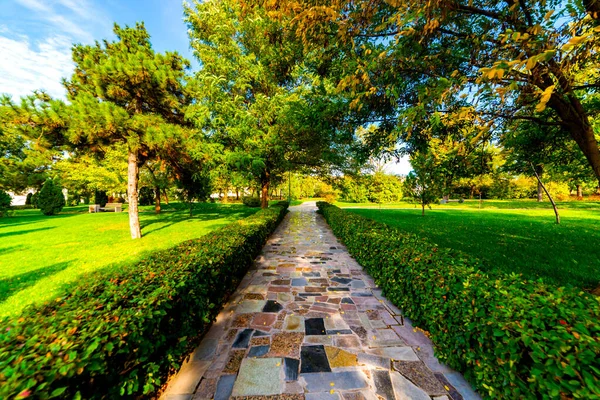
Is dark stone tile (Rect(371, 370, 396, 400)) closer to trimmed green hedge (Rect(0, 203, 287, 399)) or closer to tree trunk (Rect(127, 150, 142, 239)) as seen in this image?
trimmed green hedge (Rect(0, 203, 287, 399))

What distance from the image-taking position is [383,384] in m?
2.28

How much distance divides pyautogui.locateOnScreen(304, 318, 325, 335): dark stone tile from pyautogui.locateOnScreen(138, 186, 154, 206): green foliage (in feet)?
101

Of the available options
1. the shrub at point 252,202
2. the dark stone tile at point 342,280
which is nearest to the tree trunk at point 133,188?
the dark stone tile at point 342,280

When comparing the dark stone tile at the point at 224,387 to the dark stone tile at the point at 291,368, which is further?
the dark stone tile at the point at 291,368

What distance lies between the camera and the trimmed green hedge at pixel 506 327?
55.9 inches

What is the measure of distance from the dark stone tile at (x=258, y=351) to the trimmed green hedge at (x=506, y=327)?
217cm

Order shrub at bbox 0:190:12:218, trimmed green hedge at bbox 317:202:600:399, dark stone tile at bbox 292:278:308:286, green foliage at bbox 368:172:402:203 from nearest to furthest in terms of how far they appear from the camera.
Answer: trimmed green hedge at bbox 317:202:600:399, dark stone tile at bbox 292:278:308:286, shrub at bbox 0:190:12:218, green foliage at bbox 368:172:402:203

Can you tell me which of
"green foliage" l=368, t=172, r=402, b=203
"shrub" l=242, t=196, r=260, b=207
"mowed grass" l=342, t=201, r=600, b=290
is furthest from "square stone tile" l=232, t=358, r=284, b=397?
"shrub" l=242, t=196, r=260, b=207

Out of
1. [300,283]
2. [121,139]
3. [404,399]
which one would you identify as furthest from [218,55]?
[404,399]

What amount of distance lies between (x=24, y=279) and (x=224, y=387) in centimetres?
677

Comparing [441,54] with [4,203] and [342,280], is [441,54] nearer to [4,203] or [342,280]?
[342,280]

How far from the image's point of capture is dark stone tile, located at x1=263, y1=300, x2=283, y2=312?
12.3 ft

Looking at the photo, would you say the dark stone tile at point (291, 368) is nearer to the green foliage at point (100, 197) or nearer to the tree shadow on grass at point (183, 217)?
the tree shadow on grass at point (183, 217)

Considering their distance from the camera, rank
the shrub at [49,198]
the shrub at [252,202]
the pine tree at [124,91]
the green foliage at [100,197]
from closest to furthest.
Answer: the pine tree at [124,91], the shrub at [49,198], the green foliage at [100,197], the shrub at [252,202]
